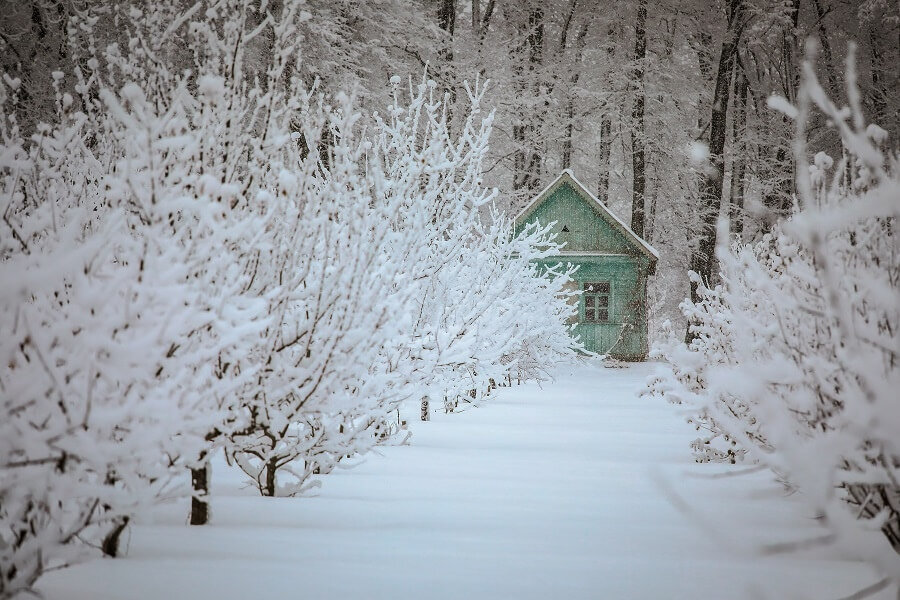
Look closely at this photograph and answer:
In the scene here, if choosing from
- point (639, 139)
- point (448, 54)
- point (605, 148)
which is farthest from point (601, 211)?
point (448, 54)

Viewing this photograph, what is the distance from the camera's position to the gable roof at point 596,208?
71.2 ft

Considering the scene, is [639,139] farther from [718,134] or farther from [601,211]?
[718,134]

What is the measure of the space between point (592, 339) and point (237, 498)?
61.2ft

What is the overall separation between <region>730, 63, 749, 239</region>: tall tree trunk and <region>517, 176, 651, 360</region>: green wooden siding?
11.9 feet

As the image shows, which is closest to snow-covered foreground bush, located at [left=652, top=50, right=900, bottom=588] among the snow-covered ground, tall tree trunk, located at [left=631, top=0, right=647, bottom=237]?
the snow-covered ground

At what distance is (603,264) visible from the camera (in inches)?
877

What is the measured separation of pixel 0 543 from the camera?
212 centimetres

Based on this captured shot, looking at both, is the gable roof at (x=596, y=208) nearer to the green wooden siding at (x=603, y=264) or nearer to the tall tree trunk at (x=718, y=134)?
the green wooden siding at (x=603, y=264)

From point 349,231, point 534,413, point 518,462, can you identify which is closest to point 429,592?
point 349,231

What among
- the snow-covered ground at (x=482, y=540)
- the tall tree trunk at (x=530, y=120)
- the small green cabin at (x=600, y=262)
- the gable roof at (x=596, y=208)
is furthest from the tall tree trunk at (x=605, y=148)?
the snow-covered ground at (x=482, y=540)

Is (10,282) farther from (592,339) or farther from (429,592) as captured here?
(592,339)

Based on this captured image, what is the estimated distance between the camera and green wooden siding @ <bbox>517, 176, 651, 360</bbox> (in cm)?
2164

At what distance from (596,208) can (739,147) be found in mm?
5453

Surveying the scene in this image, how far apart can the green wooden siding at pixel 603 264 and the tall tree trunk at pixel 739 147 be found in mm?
3616
